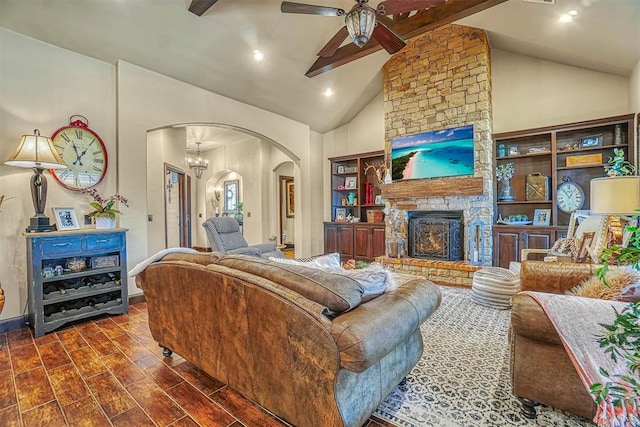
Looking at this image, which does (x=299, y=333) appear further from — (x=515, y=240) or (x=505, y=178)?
(x=505, y=178)

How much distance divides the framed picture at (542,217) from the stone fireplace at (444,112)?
656 mm

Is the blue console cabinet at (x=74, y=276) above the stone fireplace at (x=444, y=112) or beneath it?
beneath

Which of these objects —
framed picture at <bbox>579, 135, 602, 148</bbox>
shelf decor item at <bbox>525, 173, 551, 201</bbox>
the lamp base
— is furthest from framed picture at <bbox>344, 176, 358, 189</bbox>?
the lamp base

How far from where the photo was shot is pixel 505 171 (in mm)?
4863

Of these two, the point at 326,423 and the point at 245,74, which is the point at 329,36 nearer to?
the point at 245,74

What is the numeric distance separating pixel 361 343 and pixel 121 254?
10.9 ft

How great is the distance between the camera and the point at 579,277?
2020 millimetres

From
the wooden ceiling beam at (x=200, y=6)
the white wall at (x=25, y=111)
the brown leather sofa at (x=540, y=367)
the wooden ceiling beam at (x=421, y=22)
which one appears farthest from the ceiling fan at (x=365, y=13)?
the white wall at (x=25, y=111)

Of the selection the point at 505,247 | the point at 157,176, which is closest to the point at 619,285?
the point at 505,247

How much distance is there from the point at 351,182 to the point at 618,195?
185 inches

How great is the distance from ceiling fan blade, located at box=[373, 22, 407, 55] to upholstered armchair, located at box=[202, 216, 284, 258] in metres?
3.04

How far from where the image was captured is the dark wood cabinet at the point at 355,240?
19.8 feet

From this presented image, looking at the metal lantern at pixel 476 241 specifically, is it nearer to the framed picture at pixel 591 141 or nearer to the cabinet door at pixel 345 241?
the framed picture at pixel 591 141

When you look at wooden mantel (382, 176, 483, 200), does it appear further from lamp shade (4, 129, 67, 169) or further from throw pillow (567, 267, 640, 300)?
lamp shade (4, 129, 67, 169)
